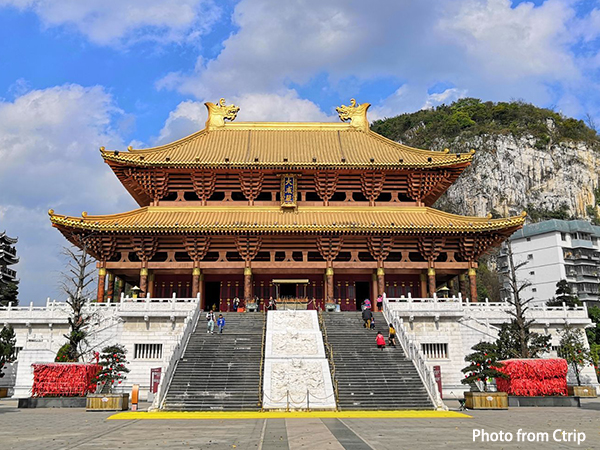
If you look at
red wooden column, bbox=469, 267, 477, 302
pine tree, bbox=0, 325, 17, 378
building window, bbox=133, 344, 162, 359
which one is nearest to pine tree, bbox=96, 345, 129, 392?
building window, bbox=133, 344, 162, 359

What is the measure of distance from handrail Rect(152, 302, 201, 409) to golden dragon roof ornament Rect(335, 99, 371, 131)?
77.1 feet

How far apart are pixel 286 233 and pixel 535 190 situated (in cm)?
9039

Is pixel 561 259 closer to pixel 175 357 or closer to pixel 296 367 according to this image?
pixel 296 367

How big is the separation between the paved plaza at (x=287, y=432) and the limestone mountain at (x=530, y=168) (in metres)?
95.0

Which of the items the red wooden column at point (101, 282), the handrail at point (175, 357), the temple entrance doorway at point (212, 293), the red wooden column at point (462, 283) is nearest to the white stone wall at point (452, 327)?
the red wooden column at point (462, 283)

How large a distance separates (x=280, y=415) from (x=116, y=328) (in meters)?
14.2

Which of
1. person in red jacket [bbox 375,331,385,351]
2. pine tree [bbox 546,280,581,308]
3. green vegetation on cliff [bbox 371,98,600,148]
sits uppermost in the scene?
green vegetation on cliff [bbox 371,98,600,148]

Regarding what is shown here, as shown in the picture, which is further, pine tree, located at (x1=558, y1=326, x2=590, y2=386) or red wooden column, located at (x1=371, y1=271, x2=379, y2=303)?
red wooden column, located at (x1=371, y1=271, x2=379, y2=303)

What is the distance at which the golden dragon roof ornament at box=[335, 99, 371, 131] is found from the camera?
44406 millimetres

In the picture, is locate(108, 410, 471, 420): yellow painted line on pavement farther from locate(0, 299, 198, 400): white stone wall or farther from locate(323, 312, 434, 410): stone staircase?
locate(0, 299, 198, 400): white stone wall

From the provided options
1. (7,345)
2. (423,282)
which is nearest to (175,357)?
(7,345)

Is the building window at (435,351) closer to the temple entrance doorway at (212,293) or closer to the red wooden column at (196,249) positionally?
the red wooden column at (196,249)

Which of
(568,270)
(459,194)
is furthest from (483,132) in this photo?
(568,270)

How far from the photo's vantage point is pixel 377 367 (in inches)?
888
